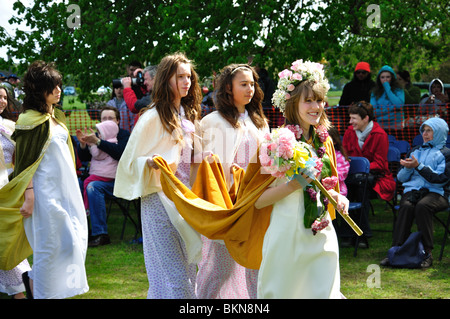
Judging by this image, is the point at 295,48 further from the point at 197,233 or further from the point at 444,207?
the point at 197,233

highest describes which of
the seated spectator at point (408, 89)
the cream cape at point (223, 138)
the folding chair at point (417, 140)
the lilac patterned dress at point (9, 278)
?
the seated spectator at point (408, 89)

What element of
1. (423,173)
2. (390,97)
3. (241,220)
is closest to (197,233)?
(241,220)

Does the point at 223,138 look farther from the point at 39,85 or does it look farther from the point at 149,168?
the point at 39,85

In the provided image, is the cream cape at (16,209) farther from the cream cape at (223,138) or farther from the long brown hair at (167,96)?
the cream cape at (223,138)

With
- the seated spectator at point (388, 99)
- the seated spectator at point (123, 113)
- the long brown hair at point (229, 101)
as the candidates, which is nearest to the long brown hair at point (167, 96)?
the long brown hair at point (229, 101)

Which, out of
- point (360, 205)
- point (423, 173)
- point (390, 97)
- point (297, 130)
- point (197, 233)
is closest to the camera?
point (297, 130)

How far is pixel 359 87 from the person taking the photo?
10406 mm

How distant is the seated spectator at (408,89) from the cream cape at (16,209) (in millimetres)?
6254

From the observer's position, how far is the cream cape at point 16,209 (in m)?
5.44

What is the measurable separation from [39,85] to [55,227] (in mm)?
1208

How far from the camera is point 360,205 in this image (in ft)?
25.6

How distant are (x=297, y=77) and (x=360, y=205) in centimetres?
391

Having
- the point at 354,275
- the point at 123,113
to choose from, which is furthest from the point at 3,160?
the point at 123,113
